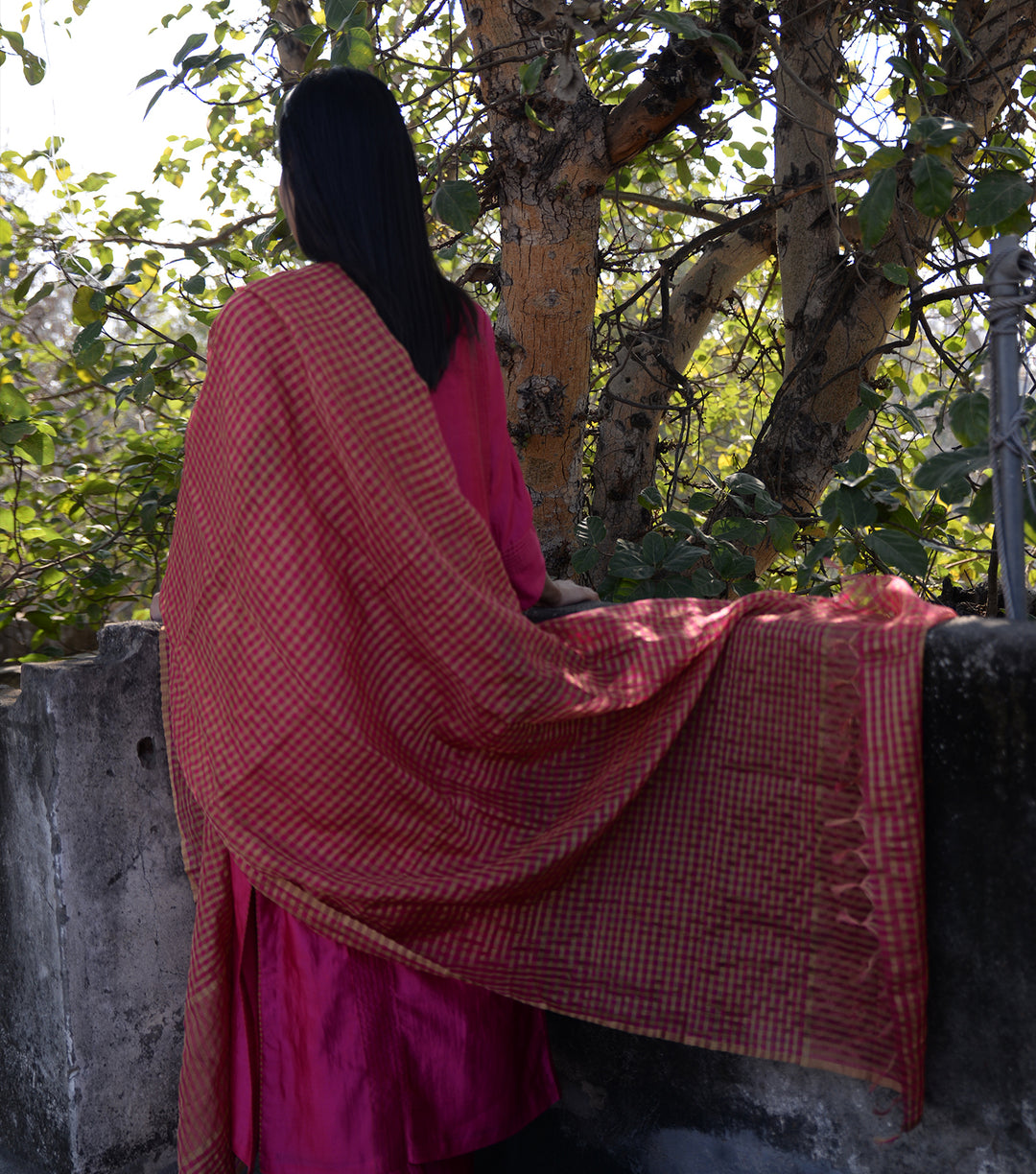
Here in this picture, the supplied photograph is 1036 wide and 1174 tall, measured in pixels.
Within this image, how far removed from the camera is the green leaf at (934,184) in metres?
1.59

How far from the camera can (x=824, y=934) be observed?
127cm

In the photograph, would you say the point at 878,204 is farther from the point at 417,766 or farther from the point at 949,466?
the point at 417,766

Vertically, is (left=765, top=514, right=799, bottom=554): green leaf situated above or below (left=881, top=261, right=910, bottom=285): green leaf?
below

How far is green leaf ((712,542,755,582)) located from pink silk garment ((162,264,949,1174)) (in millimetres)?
705

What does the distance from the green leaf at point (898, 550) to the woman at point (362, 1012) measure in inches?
30.3

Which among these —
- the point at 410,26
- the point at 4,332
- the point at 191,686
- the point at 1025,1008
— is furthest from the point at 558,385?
the point at 4,332

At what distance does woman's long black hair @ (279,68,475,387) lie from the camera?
59.9 inches

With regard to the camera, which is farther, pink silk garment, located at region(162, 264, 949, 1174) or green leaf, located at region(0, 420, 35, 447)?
green leaf, located at region(0, 420, 35, 447)

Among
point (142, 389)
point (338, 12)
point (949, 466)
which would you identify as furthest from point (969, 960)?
point (142, 389)

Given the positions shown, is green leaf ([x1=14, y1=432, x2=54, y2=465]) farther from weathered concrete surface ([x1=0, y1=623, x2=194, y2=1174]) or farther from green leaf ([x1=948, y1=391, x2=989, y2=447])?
green leaf ([x1=948, y1=391, x2=989, y2=447])

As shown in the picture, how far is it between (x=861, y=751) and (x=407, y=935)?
62 centimetres

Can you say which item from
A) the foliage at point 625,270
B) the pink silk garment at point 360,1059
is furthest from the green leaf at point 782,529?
the pink silk garment at point 360,1059

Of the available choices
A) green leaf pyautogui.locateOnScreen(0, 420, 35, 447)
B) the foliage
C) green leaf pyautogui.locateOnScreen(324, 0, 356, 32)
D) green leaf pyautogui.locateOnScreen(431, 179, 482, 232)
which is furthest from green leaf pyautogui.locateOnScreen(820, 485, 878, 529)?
green leaf pyautogui.locateOnScreen(0, 420, 35, 447)

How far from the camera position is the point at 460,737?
4.75ft
